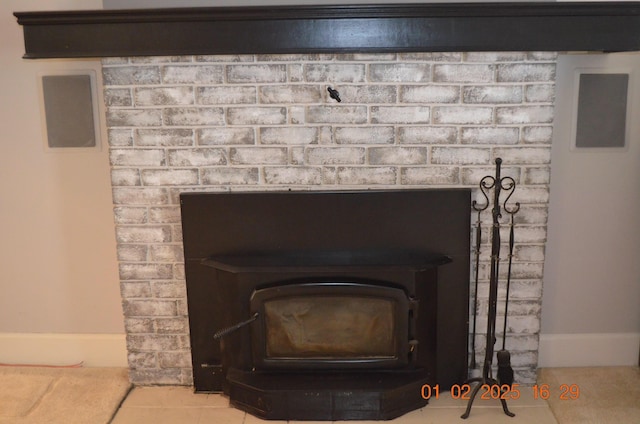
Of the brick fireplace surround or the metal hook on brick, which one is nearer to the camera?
the brick fireplace surround

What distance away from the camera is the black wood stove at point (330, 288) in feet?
7.64

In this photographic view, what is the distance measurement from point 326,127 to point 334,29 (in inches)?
14.6

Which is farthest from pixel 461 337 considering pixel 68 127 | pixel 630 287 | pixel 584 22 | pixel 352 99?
pixel 68 127

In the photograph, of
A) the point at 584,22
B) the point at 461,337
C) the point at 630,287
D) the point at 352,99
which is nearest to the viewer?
the point at 584,22

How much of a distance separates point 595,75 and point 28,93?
Answer: 7.71ft

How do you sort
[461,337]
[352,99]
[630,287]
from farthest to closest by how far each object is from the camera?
[630,287]
[461,337]
[352,99]

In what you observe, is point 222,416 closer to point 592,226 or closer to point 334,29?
point 334,29

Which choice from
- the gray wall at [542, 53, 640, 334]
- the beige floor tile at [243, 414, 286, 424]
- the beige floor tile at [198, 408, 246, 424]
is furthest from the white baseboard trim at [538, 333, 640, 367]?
the beige floor tile at [198, 408, 246, 424]

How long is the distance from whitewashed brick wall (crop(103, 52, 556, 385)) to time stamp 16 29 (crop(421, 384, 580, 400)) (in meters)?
0.43

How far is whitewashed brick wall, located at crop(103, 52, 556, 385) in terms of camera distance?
231 cm

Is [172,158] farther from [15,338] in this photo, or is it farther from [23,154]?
[15,338]

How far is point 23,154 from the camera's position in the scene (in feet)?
8.64

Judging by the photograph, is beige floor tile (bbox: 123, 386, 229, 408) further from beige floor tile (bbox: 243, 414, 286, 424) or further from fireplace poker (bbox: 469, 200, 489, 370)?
fireplace poker (bbox: 469, 200, 489, 370)

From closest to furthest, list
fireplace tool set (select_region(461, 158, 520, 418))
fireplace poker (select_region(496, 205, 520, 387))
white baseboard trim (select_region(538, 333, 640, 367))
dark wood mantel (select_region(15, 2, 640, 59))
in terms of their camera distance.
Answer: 1. dark wood mantel (select_region(15, 2, 640, 59))
2. fireplace tool set (select_region(461, 158, 520, 418))
3. fireplace poker (select_region(496, 205, 520, 387))
4. white baseboard trim (select_region(538, 333, 640, 367))
